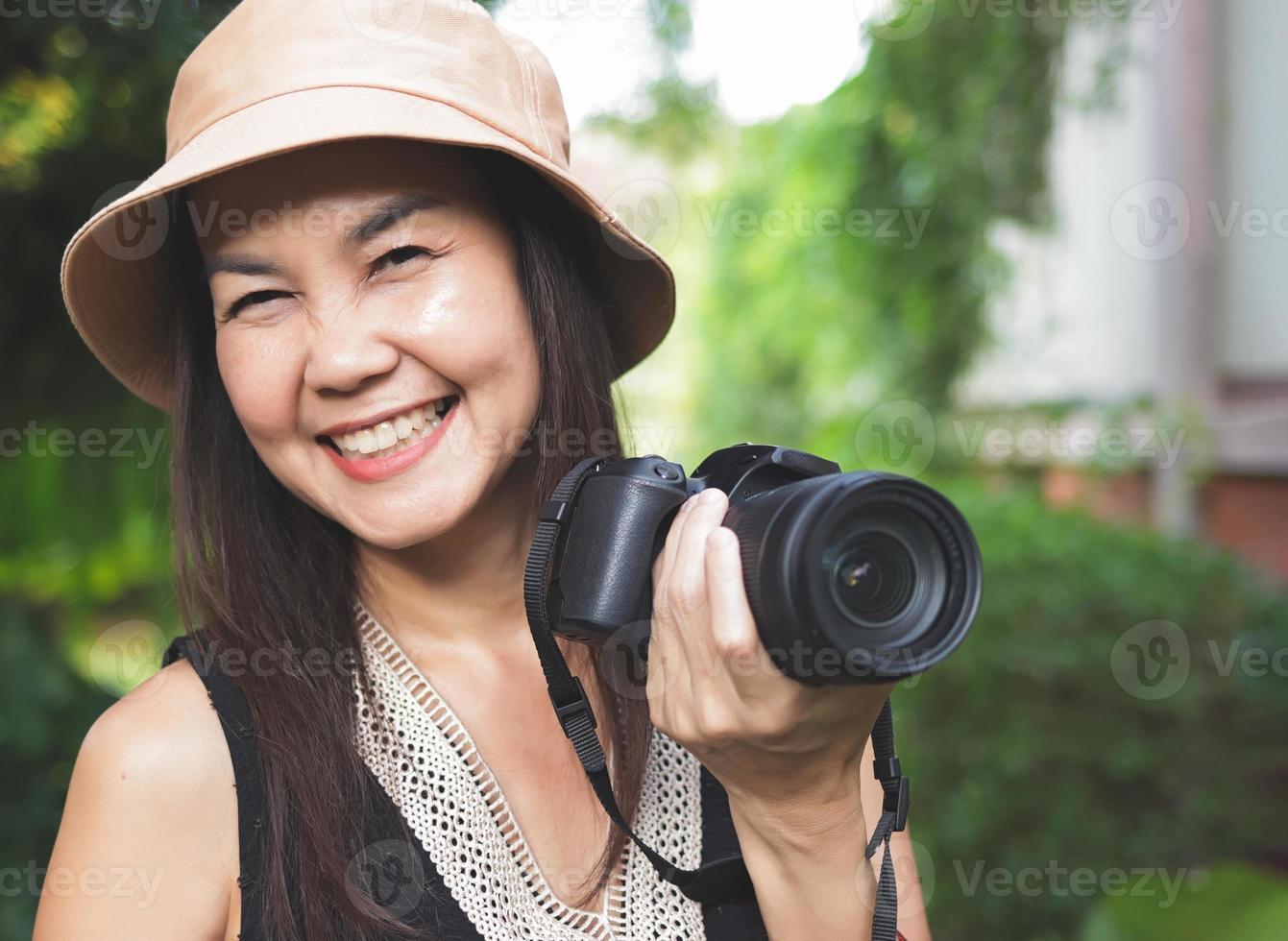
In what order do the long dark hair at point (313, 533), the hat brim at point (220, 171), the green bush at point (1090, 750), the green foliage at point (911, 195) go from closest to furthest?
the hat brim at point (220, 171) < the long dark hair at point (313, 533) < the green bush at point (1090, 750) < the green foliage at point (911, 195)

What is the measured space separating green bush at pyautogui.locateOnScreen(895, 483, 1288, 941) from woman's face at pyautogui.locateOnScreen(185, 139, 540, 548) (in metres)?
2.40

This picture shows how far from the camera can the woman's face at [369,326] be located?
4.10 ft

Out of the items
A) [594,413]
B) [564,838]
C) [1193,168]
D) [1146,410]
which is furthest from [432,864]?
[1193,168]

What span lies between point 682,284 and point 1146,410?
5.78 meters

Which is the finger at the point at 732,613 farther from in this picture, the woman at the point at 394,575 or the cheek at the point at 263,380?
the cheek at the point at 263,380

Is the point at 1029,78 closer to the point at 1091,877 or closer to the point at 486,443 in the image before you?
the point at 1091,877

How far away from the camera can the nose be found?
1.24 metres

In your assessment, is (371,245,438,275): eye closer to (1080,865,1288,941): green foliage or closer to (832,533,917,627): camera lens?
(832,533,917,627): camera lens

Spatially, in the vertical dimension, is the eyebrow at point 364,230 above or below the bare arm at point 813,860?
above

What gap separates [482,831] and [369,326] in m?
0.58

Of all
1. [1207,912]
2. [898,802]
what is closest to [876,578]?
[898,802]

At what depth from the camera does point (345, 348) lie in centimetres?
124

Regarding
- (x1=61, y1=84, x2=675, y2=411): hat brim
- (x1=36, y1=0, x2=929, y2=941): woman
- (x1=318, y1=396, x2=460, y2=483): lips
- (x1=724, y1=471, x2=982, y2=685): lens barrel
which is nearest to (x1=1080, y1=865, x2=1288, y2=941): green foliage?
(x1=36, y1=0, x2=929, y2=941): woman

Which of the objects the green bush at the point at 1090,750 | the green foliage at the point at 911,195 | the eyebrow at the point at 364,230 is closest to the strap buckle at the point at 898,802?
the eyebrow at the point at 364,230
